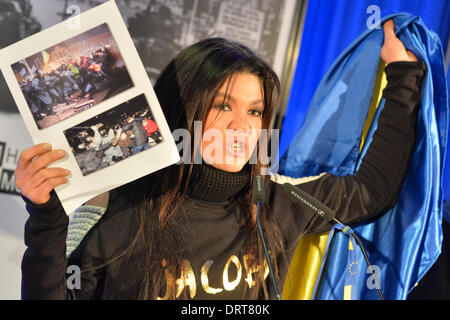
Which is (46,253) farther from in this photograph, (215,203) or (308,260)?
(308,260)

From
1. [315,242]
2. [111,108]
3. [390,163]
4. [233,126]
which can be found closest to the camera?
[111,108]

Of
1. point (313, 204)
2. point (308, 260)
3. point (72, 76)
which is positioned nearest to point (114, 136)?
point (72, 76)

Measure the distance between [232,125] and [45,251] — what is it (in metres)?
0.48

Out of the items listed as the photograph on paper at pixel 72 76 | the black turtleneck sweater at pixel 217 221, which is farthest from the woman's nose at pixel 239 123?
the photograph on paper at pixel 72 76

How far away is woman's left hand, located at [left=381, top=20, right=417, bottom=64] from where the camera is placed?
1.19 meters

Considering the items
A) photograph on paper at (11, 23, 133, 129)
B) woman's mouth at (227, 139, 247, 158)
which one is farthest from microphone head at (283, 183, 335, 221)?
photograph on paper at (11, 23, 133, 129)

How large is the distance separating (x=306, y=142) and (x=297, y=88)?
0.40m

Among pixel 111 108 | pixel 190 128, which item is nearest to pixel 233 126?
pixel 190 128

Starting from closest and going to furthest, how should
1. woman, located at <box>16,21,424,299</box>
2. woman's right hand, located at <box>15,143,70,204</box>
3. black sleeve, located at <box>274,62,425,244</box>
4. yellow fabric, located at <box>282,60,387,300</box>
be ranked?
woman's right hand, located at <box>15,143,70,204</box>
woman, located at <box>16,21,424,299</box>
black sleeve, located at <box>274,62,425,244</box>
yellow fabric, located at <box>282,60,387,300</box>

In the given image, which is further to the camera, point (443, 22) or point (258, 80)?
point (443, 22)

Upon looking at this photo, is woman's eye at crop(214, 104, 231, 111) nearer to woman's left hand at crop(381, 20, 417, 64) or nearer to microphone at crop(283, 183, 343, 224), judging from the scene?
microphone at crop(283, 183, 343, 224)

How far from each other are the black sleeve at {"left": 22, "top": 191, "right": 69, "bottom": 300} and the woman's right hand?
22mm

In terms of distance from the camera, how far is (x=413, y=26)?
1.21m

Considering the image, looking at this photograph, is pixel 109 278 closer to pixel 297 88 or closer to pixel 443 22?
pixel 297 88
